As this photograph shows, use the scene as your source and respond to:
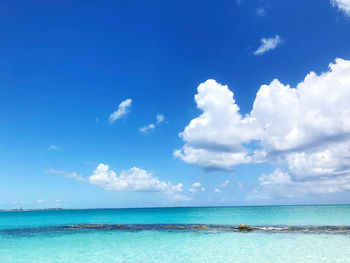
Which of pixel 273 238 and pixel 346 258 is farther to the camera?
pixel 273 238

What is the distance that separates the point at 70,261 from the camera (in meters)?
20.1

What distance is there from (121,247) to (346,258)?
18.4 meters

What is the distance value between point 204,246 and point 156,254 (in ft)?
16.5

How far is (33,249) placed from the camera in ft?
81.0

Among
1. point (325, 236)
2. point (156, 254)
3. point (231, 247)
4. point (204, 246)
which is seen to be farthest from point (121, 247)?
point (325, 236)

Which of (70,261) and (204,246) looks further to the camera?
(204,246)

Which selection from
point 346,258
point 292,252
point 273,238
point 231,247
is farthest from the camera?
point 273,238

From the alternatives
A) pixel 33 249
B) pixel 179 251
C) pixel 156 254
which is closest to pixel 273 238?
pixel 179 251

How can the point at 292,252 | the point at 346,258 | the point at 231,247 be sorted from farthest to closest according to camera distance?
1. the point at 231,247
2. the point at 292,252
3. the point at 346,258

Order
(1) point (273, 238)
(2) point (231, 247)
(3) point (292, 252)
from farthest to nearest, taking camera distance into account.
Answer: (1) point (273, 238) → (2) point (231, 247) → (3) point (292, 252)

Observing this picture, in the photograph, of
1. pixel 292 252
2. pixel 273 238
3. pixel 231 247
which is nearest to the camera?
pixel 292 252

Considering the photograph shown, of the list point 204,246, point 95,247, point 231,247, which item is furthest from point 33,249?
point 231,247

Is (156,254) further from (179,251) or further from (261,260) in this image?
(261,260)

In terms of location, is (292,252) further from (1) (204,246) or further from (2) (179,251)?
(2) (179,251)
